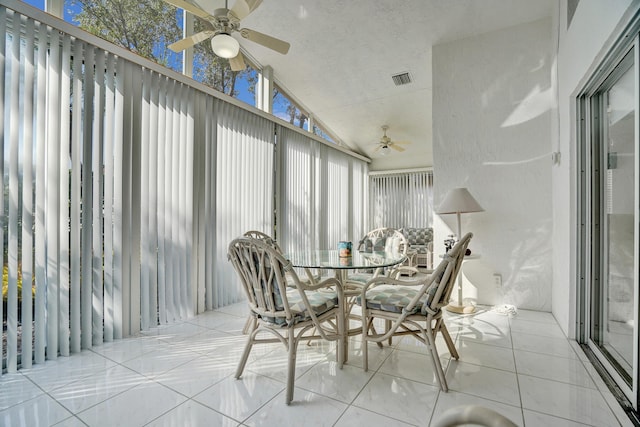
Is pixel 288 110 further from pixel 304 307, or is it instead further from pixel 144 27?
pixel 304 307

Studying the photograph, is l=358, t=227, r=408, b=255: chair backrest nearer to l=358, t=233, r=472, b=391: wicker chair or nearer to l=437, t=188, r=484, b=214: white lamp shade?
l=437, t=188, r=484, b=214: white lamp shade

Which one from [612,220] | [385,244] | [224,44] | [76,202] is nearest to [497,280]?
[385,244]

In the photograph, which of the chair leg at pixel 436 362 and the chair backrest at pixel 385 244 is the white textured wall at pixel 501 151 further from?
the chair leg at pixel 436 362

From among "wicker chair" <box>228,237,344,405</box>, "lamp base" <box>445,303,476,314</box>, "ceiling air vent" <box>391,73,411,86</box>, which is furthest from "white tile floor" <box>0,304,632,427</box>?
"ceiling air vent" <box>391,73,411,86</box>

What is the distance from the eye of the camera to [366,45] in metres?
3.90

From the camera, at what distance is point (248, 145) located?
396 centimetres

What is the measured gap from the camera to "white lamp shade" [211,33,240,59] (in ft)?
7.39

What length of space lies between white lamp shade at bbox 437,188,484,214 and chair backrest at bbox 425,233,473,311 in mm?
1506

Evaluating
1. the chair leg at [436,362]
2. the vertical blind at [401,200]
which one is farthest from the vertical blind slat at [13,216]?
the vertical blind at [401,200]

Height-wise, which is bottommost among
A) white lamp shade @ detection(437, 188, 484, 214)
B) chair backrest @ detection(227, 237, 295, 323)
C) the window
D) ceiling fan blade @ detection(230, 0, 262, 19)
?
chair backrest @ detection(227, 237, 295, 323)

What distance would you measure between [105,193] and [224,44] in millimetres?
1545

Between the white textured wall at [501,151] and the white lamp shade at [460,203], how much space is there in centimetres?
49

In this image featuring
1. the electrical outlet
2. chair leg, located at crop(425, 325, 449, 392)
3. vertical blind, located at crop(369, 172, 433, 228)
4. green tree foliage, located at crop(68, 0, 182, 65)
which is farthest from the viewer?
vertical blind, located at crop(369, 172, 433, 228)

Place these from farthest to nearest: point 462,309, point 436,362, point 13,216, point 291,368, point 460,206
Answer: point 462,309
point 460,206
point 13,216
point 436,362
point 291,368
